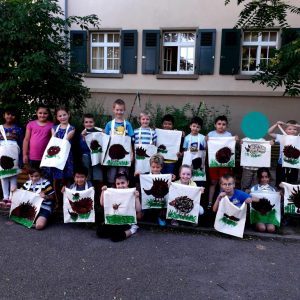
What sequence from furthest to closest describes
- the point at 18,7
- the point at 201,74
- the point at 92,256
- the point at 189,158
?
the point at 201,74, the point at 18,7, the point at 189,158, the point at 92,256

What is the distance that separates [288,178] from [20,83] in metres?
4.30

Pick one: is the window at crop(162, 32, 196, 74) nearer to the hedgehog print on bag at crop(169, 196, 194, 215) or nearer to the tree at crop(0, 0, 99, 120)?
the tree at crop(0, 0, 99, 120)

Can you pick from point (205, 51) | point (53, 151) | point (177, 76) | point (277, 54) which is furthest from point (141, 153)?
point (205, 51)

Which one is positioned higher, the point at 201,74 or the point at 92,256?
the point at 201,74

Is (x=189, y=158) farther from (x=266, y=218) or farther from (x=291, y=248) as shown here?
(x=291, y=248)

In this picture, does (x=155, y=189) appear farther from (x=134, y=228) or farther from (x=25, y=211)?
(x=25, y=211)

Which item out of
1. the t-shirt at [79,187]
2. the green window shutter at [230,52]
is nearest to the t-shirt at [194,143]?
the t-shirt at [79,187]

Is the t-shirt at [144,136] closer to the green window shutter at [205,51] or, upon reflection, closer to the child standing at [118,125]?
the child standing at [118,125]

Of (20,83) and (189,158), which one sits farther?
(20,83)

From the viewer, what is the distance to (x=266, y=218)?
16.0ft

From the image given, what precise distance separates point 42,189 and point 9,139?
→ 40.6 inches

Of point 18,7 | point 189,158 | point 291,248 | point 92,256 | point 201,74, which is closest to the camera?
point 92,256

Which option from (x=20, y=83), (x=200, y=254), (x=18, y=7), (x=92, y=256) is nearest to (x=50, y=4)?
(x=18, y=7)

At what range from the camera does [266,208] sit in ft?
16.0
